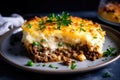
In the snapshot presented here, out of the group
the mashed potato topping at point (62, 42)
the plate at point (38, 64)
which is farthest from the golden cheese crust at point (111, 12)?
the mashed potato topping at point (62, 42)

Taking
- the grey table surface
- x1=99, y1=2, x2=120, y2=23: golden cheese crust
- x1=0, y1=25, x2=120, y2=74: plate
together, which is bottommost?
the grey table surface

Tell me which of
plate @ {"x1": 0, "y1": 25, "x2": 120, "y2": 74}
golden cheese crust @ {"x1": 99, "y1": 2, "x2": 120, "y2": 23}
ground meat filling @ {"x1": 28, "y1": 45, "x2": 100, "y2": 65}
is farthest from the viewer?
golden cheese crust @ {"x1": 99, "y1": 2, "x2": 120, "y2": 23}

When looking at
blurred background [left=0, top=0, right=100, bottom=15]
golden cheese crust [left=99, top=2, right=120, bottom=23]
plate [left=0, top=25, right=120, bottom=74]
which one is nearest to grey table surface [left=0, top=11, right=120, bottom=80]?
plate [left=0, top=25, right=120, bottom=74]

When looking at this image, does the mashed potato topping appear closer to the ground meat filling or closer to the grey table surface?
the ground meat filling

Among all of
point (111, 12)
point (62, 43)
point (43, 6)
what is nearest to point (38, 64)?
point (62, 43)

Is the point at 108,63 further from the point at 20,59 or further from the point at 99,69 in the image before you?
the point at 20,59

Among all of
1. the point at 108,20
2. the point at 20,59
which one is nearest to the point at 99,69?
the point at 20,59
